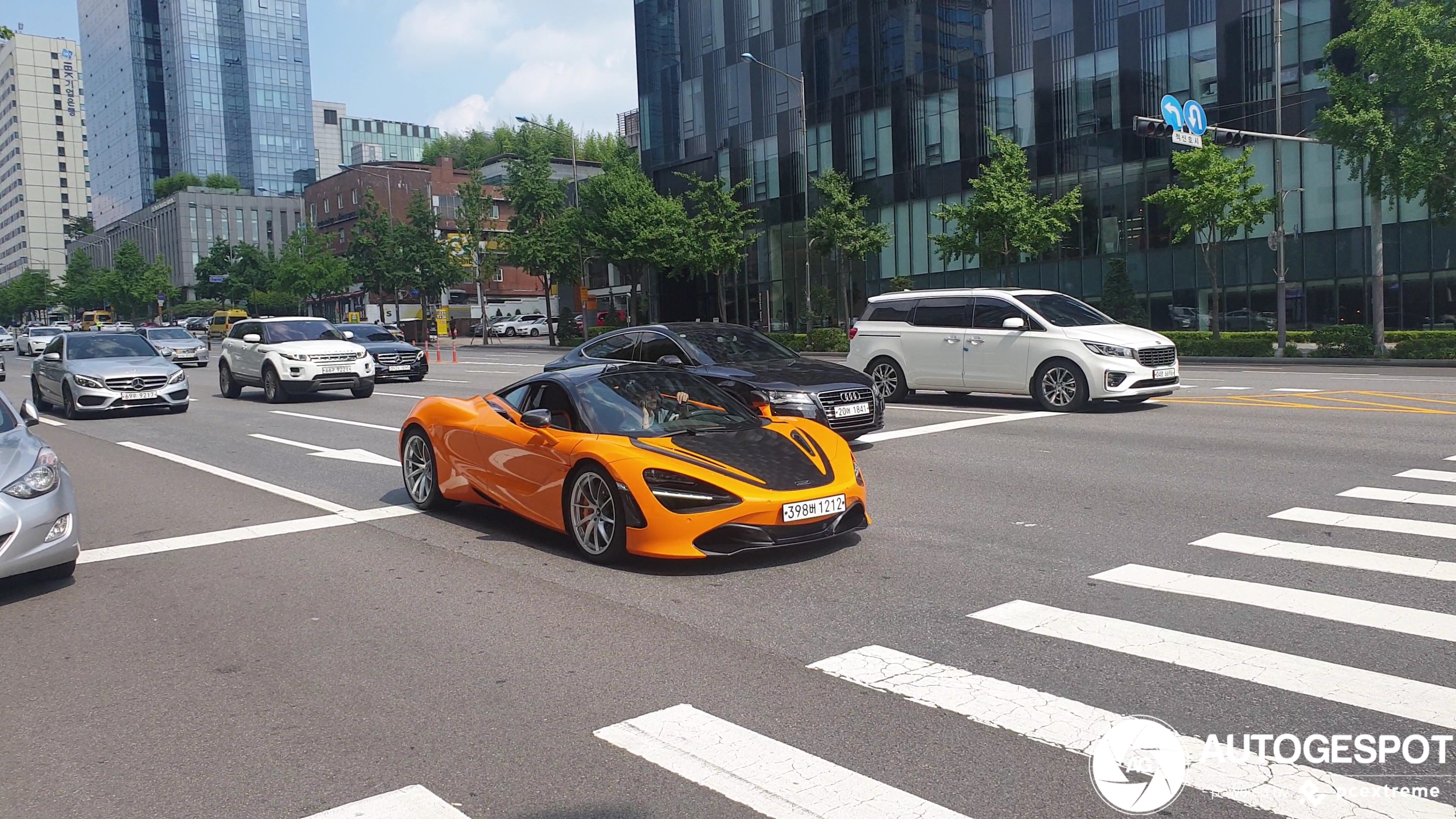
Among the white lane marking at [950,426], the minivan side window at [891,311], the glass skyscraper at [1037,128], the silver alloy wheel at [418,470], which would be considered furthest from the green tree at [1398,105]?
the silver alloy wheel at [418,470]

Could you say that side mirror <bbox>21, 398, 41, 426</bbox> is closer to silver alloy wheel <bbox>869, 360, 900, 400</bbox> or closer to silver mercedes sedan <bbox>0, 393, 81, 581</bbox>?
silver mercedes sedan <bbox>0, 393, 81, 581</bbox>

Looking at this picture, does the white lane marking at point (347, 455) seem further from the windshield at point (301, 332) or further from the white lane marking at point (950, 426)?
the windshield at point (301, 332)

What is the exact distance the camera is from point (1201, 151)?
107 feet

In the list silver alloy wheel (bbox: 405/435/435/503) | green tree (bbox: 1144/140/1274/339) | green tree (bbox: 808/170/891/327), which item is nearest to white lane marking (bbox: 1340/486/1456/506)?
silver alloy wheel (bbox: 405/435/435/503)

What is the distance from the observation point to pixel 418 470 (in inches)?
390

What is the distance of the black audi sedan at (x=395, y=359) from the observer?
28.1 m

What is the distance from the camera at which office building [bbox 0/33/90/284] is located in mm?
183250

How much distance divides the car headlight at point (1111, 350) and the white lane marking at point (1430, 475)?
5673mm

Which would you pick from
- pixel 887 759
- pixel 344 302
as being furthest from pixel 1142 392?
pixel 344 302

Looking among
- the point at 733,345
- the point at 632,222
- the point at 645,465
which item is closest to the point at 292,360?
the point at 733,345

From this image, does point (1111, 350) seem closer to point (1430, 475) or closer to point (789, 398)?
point (789, 398)

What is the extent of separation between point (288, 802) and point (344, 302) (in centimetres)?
10852

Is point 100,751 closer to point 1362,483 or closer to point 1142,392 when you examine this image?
point 1362,483

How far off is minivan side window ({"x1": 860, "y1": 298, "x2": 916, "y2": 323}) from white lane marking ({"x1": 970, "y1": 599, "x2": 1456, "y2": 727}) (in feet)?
38.9
